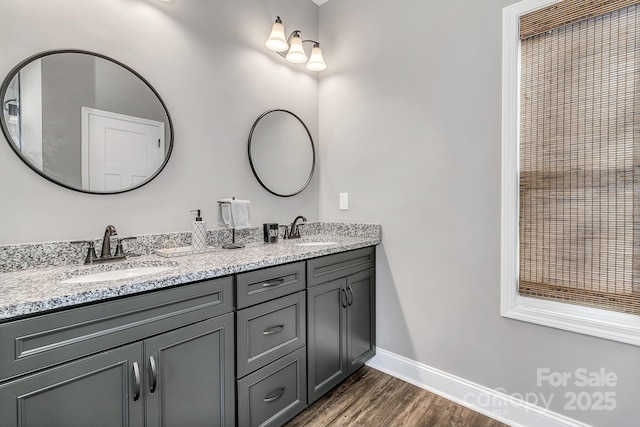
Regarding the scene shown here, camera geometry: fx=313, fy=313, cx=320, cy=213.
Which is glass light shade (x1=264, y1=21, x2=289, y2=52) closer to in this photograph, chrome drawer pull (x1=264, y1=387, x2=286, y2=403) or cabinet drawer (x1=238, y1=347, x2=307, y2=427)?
cabinet drawer (x1=238, y1=347, x2=307, y2=427)

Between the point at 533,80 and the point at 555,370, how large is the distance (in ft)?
4.92

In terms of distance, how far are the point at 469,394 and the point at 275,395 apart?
1158mm

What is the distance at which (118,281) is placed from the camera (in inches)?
43.1

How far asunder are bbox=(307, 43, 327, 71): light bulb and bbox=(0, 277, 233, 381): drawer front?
1.77 meters

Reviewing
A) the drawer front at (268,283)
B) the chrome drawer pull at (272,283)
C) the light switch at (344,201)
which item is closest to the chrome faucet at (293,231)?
the light switch at (344,201)

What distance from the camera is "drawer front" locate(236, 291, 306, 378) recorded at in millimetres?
1405

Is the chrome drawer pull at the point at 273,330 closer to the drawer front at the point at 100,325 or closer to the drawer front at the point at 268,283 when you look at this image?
the drawer front at the point at 268,283

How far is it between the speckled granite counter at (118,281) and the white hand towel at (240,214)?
0.15m

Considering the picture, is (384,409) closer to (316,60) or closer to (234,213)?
(234,213)

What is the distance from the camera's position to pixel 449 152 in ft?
6.29

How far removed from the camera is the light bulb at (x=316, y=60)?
2.34 meters

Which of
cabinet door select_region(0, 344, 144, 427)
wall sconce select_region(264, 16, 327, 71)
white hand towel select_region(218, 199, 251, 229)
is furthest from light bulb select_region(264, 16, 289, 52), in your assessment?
cabinet door select_region(0, 344, 144, 427)

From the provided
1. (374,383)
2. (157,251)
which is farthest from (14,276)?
(374,383)

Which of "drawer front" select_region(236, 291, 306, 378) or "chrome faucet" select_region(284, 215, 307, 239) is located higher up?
"chrome faucet" select_region(284, 215, 307, 239)
